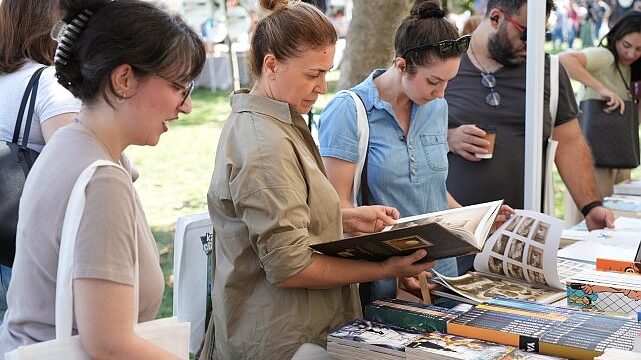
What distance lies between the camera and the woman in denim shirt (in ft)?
7.18

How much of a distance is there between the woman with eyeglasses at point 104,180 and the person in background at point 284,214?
0.33 m

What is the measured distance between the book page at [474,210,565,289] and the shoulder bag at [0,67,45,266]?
1.26m

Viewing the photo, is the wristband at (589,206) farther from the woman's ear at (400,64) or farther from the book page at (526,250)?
the woman's ear at (400,64)

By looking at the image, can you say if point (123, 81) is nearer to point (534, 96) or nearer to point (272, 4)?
point (272, 4)

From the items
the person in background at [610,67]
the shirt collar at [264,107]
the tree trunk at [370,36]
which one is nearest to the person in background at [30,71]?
the shirt collar at [264,107]

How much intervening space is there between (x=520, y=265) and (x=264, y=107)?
0.92 meters

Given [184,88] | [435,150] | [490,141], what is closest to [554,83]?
[490,141]

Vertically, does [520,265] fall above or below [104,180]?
below

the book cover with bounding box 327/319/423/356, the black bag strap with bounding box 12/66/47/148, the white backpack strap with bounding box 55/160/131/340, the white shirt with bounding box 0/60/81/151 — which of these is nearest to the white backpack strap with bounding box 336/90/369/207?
the book cover with bounding box 327/319/423/356

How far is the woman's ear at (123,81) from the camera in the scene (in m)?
1.31

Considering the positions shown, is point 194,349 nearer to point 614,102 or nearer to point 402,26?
point 402,26

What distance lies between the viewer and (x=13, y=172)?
217cm

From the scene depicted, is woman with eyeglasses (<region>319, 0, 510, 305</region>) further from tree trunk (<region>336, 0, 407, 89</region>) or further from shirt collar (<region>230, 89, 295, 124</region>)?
tree trunk (<region>336, 0, 407, 89</region>)

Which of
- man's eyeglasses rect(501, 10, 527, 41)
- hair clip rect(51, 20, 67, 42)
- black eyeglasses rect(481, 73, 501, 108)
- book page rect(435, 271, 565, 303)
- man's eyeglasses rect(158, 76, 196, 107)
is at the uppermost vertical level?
man's eyeglasses rect(501, 10, 527, 41)
